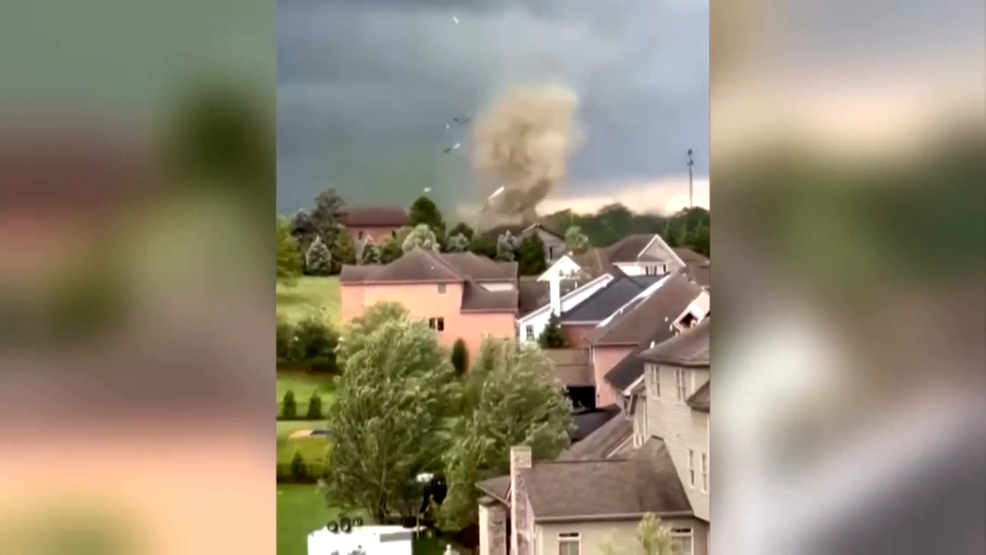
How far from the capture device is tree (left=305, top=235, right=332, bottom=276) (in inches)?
43.9

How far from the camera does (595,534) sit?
1184 millimetres

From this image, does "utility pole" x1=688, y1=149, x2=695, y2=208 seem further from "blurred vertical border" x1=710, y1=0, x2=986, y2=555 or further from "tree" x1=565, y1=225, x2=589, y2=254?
"tree" x1=565, y1=225, x2=589, y2=254

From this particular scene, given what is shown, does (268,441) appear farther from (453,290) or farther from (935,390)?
(935,390)

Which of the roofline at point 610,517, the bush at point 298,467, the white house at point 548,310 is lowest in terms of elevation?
the roofline at point 610,517

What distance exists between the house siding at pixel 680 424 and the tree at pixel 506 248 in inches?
10.3

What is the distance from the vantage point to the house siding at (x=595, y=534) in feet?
3.86

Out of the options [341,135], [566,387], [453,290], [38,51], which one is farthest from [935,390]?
[38,51]

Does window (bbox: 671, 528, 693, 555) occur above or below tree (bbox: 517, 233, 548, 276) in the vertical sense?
below

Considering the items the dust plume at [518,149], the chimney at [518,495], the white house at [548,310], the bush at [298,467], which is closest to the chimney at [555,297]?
the white house at [548,310]

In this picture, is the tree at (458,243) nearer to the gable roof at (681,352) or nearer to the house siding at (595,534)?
the gable roof at (681,352)

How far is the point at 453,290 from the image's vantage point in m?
1.16

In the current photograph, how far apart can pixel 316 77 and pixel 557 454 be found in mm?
633

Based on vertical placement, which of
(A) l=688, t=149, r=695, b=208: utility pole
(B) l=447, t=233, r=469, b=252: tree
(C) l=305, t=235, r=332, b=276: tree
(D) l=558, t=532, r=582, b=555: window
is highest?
(A) l=688, t=149, r=695, b=208: utility pole

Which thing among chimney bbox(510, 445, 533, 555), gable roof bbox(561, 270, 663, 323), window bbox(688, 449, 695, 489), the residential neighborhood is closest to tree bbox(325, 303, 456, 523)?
the residential neighborhood
